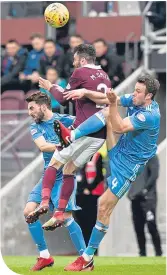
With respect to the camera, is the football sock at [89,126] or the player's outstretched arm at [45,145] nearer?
the football sock at [89,126]

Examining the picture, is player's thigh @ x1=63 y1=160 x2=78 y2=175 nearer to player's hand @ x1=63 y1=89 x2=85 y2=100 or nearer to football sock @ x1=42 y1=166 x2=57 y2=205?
football sock @ x1=42 y1=166 x2=57 y2=205

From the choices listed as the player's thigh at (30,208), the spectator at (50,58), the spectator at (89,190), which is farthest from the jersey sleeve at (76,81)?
the spectator at (50,58)

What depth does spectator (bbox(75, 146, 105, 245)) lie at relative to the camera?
17656mm

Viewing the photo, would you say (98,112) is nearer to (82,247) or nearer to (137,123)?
(137,123)

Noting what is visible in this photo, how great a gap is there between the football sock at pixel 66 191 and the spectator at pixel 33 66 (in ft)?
24.6

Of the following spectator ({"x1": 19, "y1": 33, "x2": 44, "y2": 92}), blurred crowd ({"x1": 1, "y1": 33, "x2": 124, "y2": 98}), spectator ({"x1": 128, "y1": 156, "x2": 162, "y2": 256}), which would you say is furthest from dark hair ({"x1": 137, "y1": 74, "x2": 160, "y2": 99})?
spectator ({"x1": 19, "y1": 33, "x2": 44, "y2": 92})

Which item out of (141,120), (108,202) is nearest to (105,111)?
(141,120)

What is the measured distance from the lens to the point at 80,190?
1770 cm

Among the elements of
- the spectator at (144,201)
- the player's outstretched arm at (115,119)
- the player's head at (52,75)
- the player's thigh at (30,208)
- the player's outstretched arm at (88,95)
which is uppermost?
the player's outstretched arm at (88,95)

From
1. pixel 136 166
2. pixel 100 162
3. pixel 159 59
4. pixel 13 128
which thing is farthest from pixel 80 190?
pixel 136 166

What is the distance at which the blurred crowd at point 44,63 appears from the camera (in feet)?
62.3

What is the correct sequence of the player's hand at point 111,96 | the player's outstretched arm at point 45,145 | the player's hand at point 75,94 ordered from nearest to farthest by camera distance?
the player's hand at point 111,96 < the player's hand at point 75,94 < the player's outstretched arm at point 45,145

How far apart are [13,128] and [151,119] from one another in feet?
21.1

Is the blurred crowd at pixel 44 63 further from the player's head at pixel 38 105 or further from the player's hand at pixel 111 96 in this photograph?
the player's hand at pixel 111 96
